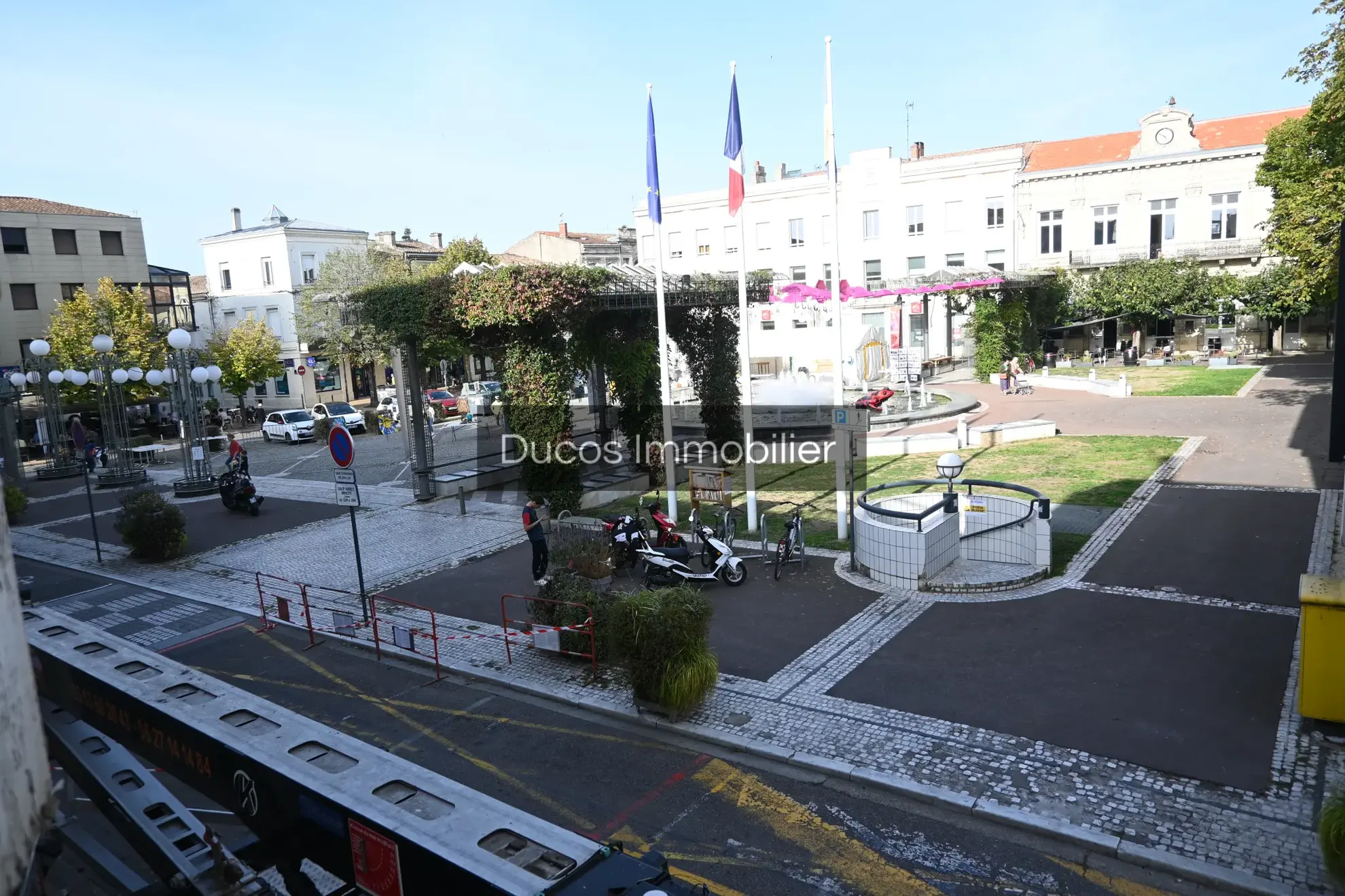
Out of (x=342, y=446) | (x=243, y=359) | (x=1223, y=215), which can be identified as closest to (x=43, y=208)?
(x=243, y=359)

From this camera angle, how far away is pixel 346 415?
36.1 meters

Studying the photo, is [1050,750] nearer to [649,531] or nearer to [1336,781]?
[1336,781]

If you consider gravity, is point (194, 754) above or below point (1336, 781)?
above

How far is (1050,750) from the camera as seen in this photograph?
7.66 metres

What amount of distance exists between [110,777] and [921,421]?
25.3 m

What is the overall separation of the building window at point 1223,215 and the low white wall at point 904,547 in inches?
1487

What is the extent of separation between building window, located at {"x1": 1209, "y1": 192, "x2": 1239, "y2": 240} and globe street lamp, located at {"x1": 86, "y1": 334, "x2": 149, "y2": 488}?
150 ft

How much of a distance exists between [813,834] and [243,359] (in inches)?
1522

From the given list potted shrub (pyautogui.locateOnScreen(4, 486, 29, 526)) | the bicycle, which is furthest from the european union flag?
potted shrub (pyautogui.locateOnScreen(4, 486, 29, 526))

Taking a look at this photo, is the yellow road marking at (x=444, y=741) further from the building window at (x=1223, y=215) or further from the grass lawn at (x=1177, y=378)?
the building window at (x=1223, y=215)

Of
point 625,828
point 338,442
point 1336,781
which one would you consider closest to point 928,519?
point 1336,781

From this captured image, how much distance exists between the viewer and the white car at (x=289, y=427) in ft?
112

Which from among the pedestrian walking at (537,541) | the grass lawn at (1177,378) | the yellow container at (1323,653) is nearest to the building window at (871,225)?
the grass lawn at (1177,378)

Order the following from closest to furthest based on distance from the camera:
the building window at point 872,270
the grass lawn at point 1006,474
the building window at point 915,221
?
the grass lawn at point 1006,474
the building window at point 915,221
the building window at point 872,270
